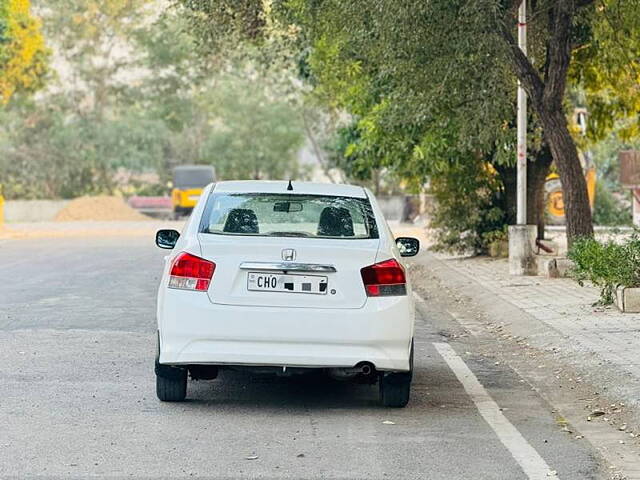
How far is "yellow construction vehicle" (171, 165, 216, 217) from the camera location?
56.8m

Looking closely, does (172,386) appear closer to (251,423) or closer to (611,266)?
(251,423)

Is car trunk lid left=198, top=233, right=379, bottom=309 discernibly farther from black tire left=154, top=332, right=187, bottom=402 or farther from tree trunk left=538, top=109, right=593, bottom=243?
tree trunk left=538, top=109, right=593, bottom=243

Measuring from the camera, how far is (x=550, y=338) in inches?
512

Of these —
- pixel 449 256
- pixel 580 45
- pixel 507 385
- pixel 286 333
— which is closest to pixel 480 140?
pixel 580 45

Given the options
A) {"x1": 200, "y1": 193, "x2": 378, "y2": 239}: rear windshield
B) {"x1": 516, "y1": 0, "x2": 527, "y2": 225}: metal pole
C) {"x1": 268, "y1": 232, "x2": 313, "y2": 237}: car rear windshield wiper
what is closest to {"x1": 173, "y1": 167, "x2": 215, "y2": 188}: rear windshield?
{"x1": 516, "y1": 0, "x2": 527, "y2": 225}: metal pole

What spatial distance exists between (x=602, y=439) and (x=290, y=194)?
2743 mm

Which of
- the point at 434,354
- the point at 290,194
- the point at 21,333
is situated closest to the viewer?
the point at 290,194

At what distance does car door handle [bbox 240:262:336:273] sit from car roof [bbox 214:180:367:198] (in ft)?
3.22

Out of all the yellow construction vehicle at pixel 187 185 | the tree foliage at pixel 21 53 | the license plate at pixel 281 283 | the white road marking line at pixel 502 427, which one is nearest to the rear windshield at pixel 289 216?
the license plate at pixel 281 283

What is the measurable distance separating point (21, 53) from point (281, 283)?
38.3 metres

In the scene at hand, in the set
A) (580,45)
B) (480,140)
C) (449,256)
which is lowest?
(449,256)

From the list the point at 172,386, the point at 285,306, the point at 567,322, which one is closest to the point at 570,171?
the point at 567,322

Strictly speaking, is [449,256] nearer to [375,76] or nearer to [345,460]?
[375,76]

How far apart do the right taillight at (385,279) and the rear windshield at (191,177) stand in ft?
162
